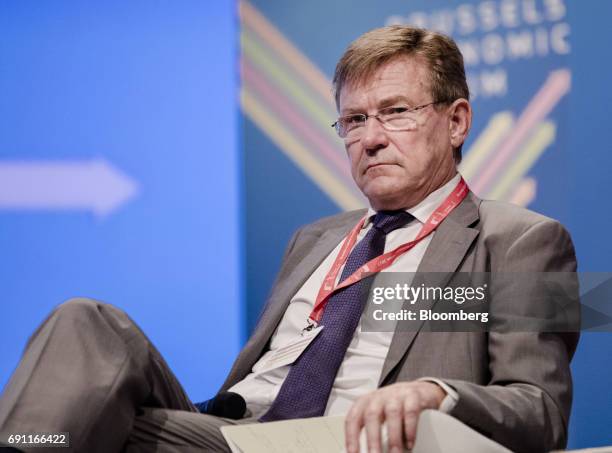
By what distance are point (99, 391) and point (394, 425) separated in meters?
0.54

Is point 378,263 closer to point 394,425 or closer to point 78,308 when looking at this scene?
point 78,308

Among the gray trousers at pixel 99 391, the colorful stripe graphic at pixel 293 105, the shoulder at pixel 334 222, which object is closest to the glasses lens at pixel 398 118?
the shoulder at pixel 334 222

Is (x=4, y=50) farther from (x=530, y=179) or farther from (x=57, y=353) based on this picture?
(x=57, y=353)

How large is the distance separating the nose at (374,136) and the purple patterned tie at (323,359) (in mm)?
274

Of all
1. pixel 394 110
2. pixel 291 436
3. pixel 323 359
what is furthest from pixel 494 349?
pixel 394 110

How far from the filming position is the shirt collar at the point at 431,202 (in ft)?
6.98

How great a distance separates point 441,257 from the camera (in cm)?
194

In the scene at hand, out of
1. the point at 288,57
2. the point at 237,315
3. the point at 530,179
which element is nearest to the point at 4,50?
the point at 288,57

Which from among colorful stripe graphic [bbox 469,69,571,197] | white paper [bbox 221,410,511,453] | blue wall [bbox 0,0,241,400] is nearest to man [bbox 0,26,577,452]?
white paper [bbox 221,410,511,453]

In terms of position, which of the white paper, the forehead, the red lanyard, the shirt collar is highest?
the forehead

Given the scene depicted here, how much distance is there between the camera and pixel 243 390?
1986 mm

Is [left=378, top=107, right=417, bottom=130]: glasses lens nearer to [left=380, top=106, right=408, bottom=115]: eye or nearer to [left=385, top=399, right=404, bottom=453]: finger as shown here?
[left=380, top=106, right=408, bottom=115]: eye

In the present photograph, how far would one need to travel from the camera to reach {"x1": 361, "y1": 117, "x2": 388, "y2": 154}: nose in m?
2.16

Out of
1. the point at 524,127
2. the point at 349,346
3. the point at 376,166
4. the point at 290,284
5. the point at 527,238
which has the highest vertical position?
the point at 524,127
